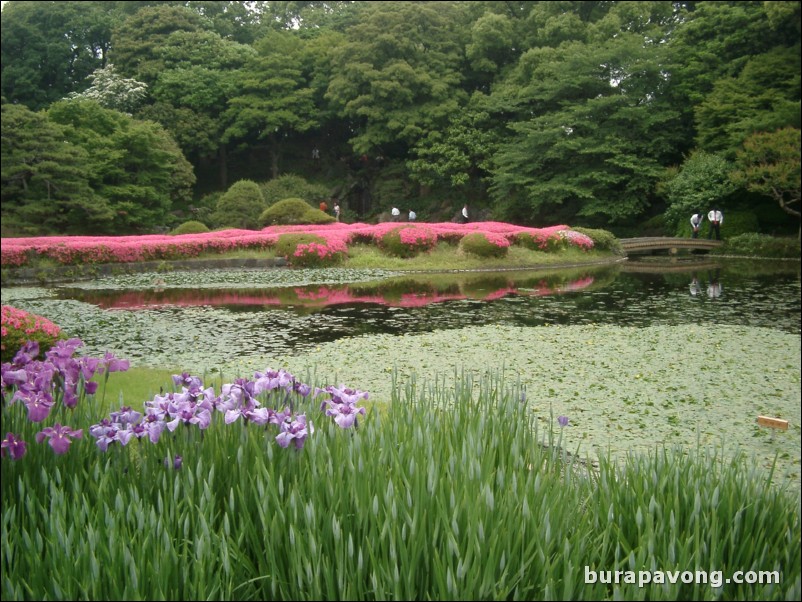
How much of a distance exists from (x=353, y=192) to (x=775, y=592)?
46.2ft

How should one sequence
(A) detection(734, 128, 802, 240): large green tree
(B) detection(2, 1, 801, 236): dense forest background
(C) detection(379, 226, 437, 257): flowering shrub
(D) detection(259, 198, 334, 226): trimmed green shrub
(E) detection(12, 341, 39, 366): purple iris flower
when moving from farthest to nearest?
(D) detection(259, 198, 334, 226): trimmed green shrub
(C) detection(379, 226, 437, 257): flowering shrub
(A) detection(734, 128, 802, 240): large green tree
(B) detection(2, 1, 801, 236): dense forest background
(E) detection(12, 341, 39, 366): purple iris flower

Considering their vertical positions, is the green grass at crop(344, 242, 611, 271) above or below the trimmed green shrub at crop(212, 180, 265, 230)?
below

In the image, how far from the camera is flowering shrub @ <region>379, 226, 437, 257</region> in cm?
1108

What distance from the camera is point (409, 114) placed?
526 inches

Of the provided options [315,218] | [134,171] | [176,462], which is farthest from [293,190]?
[176,462]

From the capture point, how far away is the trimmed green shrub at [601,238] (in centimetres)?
881

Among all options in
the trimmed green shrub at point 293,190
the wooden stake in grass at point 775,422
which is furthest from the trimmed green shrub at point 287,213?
the wooden stake in grass at point 775,422

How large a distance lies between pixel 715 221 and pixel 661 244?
850 mm

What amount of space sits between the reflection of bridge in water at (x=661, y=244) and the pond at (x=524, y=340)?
164 centimetres

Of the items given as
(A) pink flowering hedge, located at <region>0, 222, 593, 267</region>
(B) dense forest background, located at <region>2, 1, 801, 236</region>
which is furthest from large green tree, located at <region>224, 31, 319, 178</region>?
(A) pink flowering hedge, located at <region>0, 222, 593, 267</region>

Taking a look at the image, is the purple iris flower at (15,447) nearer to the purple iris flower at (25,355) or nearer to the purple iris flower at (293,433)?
the purple iris flower at (25,355)

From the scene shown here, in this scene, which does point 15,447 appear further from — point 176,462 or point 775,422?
point 775,422

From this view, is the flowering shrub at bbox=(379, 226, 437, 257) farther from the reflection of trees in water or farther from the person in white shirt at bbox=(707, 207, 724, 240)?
the person in white shirt at bbox=(707, 207, 724, 240)

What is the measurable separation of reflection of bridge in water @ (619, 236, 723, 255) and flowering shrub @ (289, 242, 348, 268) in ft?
16.5
